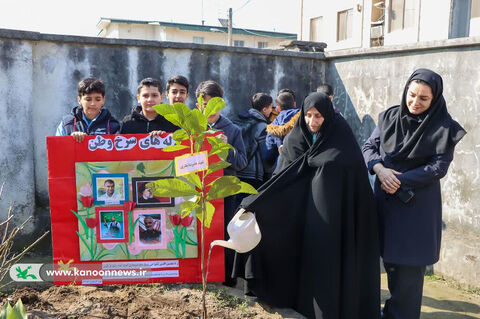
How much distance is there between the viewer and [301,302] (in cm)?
304

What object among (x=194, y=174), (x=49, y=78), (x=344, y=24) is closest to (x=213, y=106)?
(x=194, y=174)

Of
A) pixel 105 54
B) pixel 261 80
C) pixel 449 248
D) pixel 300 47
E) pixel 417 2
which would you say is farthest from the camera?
pixel 417 2

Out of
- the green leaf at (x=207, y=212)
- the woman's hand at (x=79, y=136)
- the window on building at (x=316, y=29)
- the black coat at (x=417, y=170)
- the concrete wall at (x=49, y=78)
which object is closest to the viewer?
the green leaf at (x=207, y=212)

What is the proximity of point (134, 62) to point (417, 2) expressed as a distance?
12761 millimetres

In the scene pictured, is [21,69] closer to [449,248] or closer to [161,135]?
[161,135]

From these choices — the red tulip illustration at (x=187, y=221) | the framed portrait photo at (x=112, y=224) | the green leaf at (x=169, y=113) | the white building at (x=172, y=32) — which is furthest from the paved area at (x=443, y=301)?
the white building at (x=172, y=32)

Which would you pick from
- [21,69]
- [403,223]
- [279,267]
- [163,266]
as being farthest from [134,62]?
[403,223]

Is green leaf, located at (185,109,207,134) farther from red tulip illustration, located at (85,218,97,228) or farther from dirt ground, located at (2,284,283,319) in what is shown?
red tulip illustration, located at (85,218,97,228)

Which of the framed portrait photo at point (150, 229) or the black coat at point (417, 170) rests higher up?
the black coat at point (417, 170)

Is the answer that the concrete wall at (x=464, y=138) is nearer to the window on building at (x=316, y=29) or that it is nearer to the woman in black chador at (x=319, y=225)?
the woman in black chador at (x=319, y=225)

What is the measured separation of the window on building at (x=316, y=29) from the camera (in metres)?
20.1

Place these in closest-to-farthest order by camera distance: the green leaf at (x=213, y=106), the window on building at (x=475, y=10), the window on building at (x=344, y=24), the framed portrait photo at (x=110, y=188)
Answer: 1. the green leaf at (x=213, y=106)
2. the framed portrait photo at (x=110, y=188)
3. the window on building at (x=475, y=10)
4. the window on building at (x=344, y=24)

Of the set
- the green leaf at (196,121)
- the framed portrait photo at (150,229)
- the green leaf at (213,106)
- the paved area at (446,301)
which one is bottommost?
the paved area at (446,301)

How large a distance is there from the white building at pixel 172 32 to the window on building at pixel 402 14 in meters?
9.04
